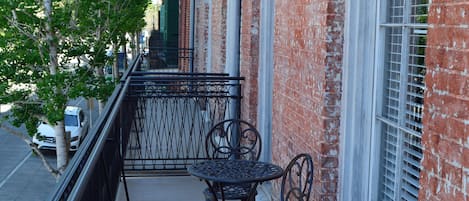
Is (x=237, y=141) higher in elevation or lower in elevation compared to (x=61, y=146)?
higher

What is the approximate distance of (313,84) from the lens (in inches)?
167

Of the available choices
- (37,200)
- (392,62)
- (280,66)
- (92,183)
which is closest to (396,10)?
(392,62)

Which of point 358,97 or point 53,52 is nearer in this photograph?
point 358,97

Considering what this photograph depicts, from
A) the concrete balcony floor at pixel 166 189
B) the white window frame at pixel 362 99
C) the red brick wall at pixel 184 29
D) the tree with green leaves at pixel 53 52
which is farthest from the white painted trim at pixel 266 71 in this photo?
the red brick wall at pixel 184 29

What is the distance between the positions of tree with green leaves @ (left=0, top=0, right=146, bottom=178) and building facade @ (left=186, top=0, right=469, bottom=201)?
10325 millimetres

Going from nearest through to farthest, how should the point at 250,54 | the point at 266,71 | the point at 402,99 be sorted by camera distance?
the point at 402,99 → the point at 266,71 → the point at 250,54

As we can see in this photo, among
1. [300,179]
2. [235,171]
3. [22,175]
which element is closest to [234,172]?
[235,171]

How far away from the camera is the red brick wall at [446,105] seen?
219 cm

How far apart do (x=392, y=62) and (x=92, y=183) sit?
174 cm

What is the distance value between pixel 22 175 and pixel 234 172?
19322mm

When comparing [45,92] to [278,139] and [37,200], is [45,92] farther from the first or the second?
[278,139]

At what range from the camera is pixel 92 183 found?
12.5 feet

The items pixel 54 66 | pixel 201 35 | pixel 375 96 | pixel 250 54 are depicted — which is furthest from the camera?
pixel 201 35

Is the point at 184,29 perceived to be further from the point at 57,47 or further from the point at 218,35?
the point at 218,35
